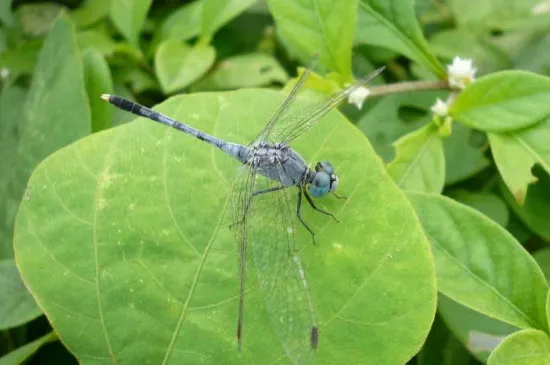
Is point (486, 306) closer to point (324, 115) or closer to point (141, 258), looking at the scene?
point (324, 115)

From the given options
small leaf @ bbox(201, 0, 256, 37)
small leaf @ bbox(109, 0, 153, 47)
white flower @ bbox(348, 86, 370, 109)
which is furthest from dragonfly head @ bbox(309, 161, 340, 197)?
small leaf @ bbox(109, 0, 153, 47)

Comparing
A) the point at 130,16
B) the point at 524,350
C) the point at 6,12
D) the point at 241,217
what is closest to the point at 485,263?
the point at 524,350

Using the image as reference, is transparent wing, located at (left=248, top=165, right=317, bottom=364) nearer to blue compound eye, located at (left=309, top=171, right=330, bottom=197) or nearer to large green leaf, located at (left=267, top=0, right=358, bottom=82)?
blue compound eye, located at (left=309, top=171, right=330, bottom=197)

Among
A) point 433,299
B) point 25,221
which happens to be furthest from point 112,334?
point 433,299

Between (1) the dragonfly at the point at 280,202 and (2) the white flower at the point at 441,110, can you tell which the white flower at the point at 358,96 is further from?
(2) the white flower at the point at 441,110

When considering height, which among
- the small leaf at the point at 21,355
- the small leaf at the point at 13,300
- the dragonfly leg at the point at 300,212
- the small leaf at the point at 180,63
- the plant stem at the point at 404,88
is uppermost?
the small leaf at the point at 180,63

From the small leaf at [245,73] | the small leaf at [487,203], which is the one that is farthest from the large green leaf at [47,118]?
the small leaf at [487,203]
